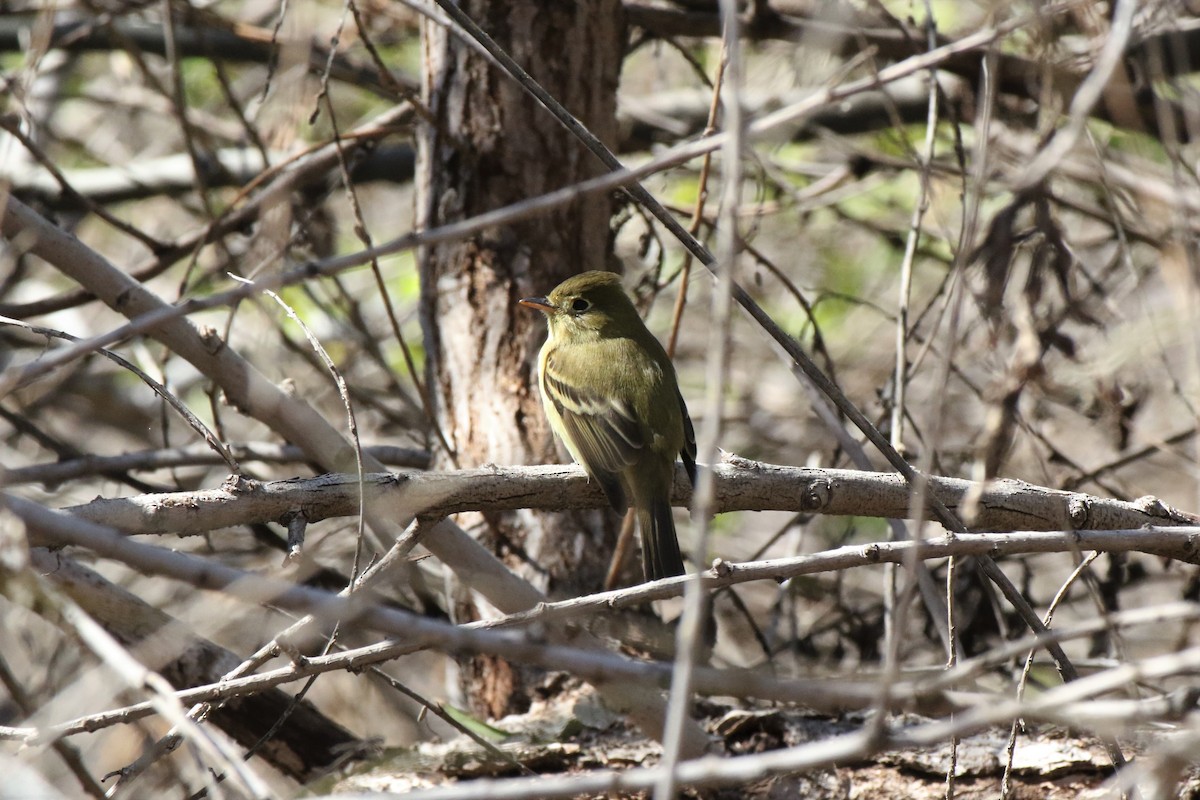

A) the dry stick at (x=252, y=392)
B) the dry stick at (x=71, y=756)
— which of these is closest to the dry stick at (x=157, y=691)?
the dry stick at (x=71, y=756)

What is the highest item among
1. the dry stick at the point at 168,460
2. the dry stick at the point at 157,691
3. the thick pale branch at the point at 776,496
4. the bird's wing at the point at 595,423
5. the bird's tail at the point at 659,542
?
the dry stick at the point at 157,691

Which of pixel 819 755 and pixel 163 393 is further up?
pixel 163 393

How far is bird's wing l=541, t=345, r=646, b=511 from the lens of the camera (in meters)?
4.21

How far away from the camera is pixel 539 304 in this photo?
4648mm

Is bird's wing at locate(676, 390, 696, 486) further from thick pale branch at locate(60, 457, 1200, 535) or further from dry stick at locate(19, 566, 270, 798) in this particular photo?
dry stick at locate(19, 566, 270, 798)

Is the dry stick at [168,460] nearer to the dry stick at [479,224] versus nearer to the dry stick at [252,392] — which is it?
the dry stick at [252,392]

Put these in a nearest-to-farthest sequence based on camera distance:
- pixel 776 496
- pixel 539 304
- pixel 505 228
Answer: pixel 776 496 → pixel 539 304 → pixel 505 228

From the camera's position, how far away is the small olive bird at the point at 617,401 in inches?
168

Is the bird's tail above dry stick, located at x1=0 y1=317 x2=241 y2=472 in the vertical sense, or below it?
below

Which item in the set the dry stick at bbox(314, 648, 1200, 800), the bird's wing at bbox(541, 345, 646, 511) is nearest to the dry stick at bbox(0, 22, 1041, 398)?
the dry stick at bbox(314, 648, 1200, 800)

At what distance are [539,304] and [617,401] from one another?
56cm

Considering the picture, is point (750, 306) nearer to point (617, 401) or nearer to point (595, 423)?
point (595, 423)

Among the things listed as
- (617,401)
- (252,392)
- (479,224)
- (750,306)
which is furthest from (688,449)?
(479,224)

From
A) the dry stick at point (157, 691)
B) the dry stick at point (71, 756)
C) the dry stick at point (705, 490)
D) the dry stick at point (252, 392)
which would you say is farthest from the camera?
the dry stick at point (252, 392)
